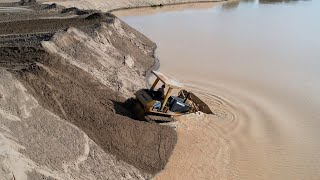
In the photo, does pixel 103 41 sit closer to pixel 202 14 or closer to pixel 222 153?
pixel 222 153

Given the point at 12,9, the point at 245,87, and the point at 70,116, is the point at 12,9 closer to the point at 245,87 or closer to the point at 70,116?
the point at 245,87

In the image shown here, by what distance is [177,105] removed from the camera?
17.3 m

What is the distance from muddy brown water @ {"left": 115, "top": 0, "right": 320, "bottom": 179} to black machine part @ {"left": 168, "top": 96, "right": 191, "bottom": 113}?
1009mm

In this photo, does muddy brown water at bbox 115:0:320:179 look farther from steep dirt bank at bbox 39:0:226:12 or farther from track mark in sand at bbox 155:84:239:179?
steep dirt bank at bbox 39:0:226:12

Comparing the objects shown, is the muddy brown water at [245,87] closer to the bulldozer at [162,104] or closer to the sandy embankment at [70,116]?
the bulldozer at [162,104]

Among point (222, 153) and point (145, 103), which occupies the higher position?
point (145, 103)

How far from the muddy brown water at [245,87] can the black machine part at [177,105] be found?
101 centimetres

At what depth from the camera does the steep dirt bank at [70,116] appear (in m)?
11.9

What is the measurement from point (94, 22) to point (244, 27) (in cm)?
1701

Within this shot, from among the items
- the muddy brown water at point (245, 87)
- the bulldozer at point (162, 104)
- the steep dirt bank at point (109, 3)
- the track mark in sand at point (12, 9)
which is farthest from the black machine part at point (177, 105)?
the steep dirt bank at point (109, 3)

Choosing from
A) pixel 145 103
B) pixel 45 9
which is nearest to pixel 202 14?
pixel 45 9

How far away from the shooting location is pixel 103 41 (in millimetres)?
24078

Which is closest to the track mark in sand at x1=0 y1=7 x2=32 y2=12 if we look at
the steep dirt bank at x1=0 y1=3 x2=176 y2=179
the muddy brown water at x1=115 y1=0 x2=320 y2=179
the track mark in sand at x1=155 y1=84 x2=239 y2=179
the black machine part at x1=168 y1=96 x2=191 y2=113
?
the muddy brown water at x1=115 y1=0 x2=320 y2=179

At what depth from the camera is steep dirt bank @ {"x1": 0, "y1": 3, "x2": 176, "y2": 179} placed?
1192cm
